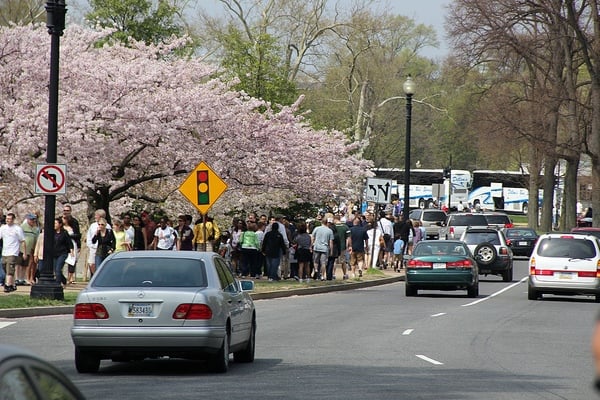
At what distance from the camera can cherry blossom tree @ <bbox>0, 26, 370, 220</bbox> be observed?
32.3m

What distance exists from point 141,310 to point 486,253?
25899mm

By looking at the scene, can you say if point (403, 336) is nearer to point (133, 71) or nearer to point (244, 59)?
point (133, 71)

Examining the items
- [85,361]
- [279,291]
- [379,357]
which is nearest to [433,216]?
[279,291]

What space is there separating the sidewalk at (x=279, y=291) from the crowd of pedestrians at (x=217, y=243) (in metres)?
0.43

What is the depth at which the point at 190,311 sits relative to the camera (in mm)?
13086

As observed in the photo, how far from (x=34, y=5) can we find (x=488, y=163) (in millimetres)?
55465

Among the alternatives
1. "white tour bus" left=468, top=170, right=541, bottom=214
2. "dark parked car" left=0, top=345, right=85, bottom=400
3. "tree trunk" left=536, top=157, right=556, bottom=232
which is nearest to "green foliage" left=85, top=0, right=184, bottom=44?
"tree trunk" left=536, top=157, right=556, bottom=232

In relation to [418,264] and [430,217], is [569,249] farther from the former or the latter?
[430,217]

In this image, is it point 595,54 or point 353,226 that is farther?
point 595,54

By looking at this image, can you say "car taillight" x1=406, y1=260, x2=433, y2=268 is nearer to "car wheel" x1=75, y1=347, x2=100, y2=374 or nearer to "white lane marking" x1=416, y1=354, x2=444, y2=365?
"white lane marking" x1=416, y1=354, x2=444, y2=365

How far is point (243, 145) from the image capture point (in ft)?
119

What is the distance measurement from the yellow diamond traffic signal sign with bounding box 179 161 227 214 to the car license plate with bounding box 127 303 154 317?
13.9 metres

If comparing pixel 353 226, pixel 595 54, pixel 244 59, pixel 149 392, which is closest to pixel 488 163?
pixel 595 54

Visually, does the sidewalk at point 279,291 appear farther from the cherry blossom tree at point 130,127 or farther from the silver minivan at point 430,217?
the silver minivan at point 430,217
